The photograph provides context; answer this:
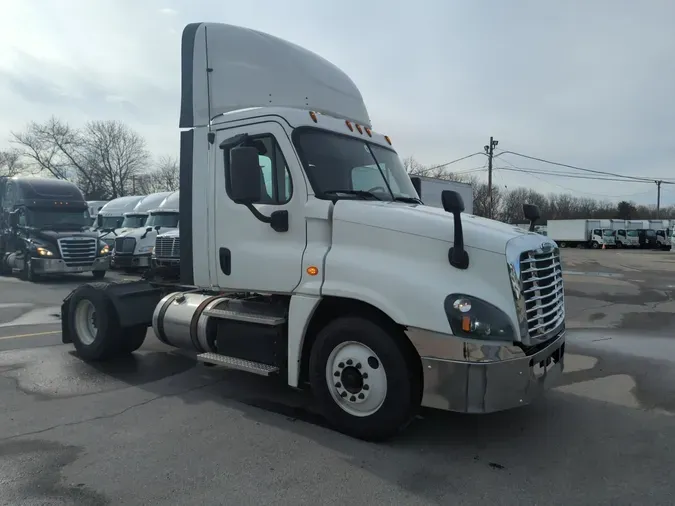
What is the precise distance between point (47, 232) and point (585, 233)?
186ft

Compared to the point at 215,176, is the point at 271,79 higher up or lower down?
higher up

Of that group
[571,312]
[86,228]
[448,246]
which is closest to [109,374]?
[448,246]

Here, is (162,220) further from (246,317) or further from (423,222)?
(423,222)

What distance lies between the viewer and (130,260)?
59.5ft

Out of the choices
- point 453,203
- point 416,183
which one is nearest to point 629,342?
point 416,183

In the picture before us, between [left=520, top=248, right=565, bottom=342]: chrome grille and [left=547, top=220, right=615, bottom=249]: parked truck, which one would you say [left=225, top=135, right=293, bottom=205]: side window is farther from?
[left=547, top=220, right=615, bottom=249]: parked truck

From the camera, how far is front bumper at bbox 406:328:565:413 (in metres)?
3.69

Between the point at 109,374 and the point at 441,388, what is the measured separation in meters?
4.25

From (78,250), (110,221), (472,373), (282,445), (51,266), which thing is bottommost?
(282,445)

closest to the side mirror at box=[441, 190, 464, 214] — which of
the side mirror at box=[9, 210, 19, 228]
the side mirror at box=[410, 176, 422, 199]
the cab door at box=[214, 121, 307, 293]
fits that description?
the cab door at box=[214, 121, 307, 293]

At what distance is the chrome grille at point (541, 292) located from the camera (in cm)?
393

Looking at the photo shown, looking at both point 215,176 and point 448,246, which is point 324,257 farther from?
point 215,176

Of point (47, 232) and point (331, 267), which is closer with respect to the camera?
point (331, 267)

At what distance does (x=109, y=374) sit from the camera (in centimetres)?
615
